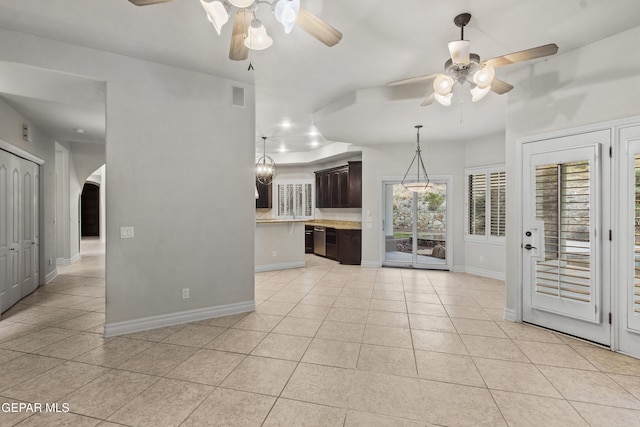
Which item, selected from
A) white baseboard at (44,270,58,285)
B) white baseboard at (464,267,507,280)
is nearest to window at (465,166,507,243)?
white baseboard at (464,267,507,280)

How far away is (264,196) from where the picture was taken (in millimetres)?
→ 9695

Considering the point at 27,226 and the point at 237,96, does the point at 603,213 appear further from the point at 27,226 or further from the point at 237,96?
the point at 27,226

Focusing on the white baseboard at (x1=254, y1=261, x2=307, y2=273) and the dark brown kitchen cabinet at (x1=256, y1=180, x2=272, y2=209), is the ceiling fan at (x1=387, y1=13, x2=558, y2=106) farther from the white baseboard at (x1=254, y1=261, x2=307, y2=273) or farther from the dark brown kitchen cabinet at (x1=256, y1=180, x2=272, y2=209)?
the dark brown kitchen cabinet at (x1=256, y1=180, x2=272, y2=209)

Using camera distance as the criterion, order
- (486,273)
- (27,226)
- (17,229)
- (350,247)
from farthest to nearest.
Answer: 1. (350,247)
2. (486,273)
3. (27,226)
4. (17,229)

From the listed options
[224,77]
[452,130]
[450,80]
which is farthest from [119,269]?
[452,130]

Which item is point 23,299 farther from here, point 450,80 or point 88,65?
point 450,80

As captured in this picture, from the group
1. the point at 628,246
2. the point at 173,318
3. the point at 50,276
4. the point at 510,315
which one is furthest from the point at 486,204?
the point at 50,276

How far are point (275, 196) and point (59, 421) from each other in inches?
319

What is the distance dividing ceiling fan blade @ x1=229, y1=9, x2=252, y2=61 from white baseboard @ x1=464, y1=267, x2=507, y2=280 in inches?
231

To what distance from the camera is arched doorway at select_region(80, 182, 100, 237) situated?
13086 millimetres

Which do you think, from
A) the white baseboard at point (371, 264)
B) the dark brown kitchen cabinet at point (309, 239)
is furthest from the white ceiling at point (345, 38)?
the dark brown kitchen cabinet at point (309, 239)

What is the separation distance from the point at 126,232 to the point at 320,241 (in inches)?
222

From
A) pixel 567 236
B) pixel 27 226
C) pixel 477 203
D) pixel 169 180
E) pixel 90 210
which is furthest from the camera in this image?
pixel 90 210

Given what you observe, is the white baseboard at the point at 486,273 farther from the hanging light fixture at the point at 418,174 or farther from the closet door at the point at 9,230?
the closet door at the point at 9,230
